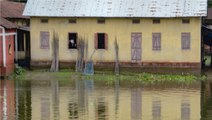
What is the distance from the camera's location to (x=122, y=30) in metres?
36.7

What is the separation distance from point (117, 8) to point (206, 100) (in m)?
12.2

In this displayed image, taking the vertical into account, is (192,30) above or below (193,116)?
above

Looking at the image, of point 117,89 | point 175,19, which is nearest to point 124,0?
→ point 175,19

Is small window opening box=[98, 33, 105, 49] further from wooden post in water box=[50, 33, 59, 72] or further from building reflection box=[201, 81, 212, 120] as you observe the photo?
building reflection box=[201, 81, 212, 120]

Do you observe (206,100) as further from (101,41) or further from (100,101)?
(101,41)

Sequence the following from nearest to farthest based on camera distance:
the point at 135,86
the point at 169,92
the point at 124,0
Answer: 1. the point at 169,92
2. the point at 135,86
3. the point at 124,0

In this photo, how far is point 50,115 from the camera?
2253cm

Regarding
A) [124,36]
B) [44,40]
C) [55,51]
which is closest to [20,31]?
[44,40]

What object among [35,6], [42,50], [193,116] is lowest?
[193,116]

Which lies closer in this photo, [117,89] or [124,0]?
[117,89]

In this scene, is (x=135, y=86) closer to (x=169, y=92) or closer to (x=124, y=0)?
(x=169, y=92)

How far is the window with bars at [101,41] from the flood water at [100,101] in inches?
173

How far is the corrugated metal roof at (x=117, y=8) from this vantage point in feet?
117

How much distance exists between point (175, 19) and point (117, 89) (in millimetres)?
8012
